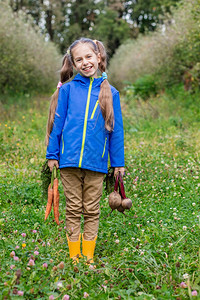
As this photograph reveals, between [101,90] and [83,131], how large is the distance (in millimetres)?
406

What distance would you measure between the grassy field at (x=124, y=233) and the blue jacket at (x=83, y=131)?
2.46ft

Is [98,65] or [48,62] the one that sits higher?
[48,62]

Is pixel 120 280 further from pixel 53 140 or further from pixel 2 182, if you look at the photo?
pixel 2 182

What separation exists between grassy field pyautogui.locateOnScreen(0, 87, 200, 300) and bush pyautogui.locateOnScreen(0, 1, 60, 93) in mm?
5389

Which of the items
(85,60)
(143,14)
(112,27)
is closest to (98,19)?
(112,27)

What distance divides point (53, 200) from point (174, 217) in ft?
4.57

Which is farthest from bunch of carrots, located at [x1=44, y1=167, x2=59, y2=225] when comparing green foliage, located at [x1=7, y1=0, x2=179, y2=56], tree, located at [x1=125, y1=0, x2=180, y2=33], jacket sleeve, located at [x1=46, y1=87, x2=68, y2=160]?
tree, located at [x1=125, y1=0, x2=180, y2=33]

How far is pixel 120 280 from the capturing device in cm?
283

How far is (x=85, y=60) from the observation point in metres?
3.09

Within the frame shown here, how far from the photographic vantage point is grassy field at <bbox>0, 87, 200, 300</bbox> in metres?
2.50

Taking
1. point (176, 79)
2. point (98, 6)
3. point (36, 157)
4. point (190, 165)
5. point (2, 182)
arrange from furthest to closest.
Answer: point (98, 6), point (176, 79), point (36, 157), point (190, 165), point (2, 182)

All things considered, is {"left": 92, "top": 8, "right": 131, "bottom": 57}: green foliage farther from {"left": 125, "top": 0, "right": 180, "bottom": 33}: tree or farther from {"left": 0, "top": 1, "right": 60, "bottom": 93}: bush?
{"left": 0, "top": 1, "right": 60, "bottom": 93}: bush

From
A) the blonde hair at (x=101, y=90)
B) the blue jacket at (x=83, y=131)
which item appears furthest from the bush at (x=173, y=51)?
the blue jacket at (x=83, y=131)

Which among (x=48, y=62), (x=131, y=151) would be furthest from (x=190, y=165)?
(x=48, y=62)
